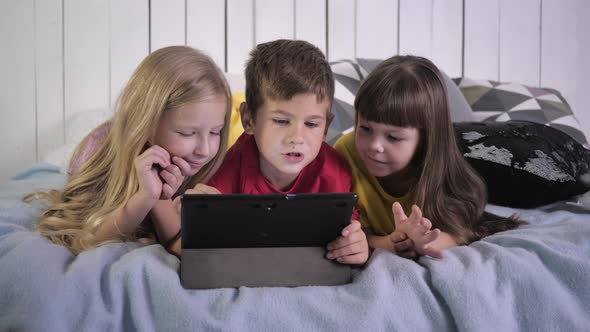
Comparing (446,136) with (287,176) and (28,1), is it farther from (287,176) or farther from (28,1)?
(28,1)

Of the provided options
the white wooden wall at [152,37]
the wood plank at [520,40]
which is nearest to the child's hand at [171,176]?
the white wooden wall at [152,37]

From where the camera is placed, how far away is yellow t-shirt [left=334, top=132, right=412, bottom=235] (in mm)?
1164

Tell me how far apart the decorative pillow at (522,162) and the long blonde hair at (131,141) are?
0.61 meters

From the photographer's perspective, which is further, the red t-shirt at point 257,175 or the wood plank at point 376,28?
the wood plank at point 376,28

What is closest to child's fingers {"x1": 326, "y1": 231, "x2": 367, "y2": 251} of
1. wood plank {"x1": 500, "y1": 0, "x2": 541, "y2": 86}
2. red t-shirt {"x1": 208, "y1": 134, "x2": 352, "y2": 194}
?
red t-shirt {"x1": 208, "y1": 134, "x2": 352, "y2": 194}

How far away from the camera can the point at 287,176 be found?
1.09 metres

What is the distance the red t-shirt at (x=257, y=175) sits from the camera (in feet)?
3.57

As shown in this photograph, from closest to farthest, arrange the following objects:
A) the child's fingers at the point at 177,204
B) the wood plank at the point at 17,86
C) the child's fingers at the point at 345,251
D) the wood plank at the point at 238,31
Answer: the child's fingers at the point at 345,251
the child's fingers at the point at 177,204
the wood plank at the point at 17,86
the wood plank at the point at 238,31

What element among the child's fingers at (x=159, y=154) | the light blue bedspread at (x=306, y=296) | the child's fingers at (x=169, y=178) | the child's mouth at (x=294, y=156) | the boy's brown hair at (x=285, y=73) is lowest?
the light blue bedspread at (x=306, y=296)

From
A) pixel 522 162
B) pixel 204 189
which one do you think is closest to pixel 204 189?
pixel 204 189

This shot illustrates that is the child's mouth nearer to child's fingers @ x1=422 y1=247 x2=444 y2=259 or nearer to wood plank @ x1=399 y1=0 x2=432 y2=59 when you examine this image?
child's fingers @ x1=422 y1=247 x2=444 y2=259

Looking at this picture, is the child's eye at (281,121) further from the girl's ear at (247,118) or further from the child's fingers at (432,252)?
the child's fingers at (432,252)

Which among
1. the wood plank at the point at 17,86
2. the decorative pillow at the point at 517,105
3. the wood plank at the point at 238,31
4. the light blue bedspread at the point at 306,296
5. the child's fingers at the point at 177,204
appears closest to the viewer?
the light blue bedspread at the point at 306,296

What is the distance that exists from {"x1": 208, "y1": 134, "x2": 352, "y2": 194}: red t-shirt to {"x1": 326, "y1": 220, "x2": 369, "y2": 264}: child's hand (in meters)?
0.26
